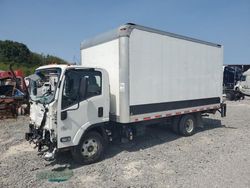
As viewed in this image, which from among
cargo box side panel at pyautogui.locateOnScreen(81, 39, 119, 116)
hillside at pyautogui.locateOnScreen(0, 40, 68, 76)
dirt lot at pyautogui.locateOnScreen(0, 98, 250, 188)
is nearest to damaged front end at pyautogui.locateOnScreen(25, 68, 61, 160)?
dirt lot at pyautogui.locateOnScreen(0, 98, 250, 188)

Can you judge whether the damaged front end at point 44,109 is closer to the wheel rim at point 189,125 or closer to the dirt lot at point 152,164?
the dirt lot at point 152,164

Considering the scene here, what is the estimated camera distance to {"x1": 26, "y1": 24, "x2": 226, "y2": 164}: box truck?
5.44m

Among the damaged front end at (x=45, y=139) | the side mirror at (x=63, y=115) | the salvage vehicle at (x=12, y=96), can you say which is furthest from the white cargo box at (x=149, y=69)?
the salvage vehicle at (x=12, y=96)

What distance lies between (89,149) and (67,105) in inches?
52.0

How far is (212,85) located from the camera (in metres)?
9.38

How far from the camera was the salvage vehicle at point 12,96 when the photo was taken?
13.2 m

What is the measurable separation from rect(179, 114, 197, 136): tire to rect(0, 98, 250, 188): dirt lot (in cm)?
24

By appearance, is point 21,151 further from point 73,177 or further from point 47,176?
point 73,177

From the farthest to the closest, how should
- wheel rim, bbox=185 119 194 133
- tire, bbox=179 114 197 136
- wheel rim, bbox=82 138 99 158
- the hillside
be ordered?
the hillside
wheel rim, bbox=185 119 194 133
tire, bbox=179 114 197 136
wheel rim, bbox=82 138 99 158

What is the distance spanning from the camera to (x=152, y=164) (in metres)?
5.90

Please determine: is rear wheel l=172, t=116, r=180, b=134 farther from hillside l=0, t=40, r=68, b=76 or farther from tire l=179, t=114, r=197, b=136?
hillside l=0, t=40, r=68, b=76

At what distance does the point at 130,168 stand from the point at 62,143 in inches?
67.6

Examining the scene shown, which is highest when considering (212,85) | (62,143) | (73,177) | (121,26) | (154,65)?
(121,26)

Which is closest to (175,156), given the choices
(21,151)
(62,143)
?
(62,143)
